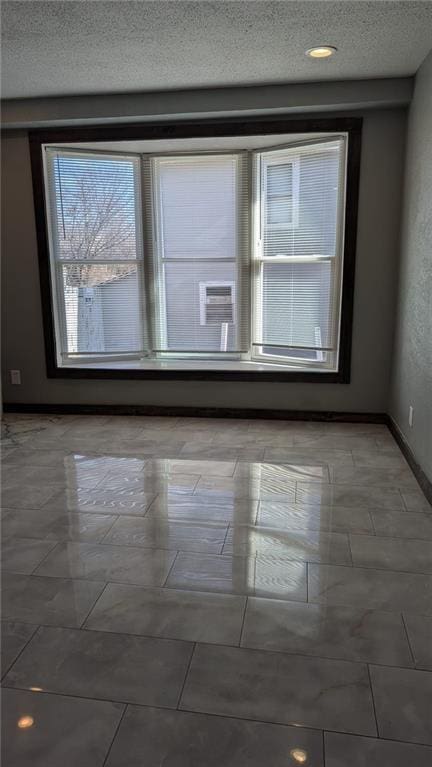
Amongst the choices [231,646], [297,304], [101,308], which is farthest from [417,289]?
[101,308]

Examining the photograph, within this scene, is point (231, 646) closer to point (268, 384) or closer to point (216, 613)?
point (216, 613)

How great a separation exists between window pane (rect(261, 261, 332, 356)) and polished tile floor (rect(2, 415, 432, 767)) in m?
1.24

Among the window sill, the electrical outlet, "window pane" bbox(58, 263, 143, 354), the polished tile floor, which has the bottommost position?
the polished tile floor

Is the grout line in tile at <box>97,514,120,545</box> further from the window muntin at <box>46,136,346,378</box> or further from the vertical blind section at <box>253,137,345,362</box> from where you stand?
the vertical blind section at <box>253,137,345,362</box>

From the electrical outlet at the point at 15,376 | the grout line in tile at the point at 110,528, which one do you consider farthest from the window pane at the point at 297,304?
the grout line in tile at the point at 110,528

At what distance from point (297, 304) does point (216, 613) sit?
2955 millimetres

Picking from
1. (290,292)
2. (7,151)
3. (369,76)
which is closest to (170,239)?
(290,292)

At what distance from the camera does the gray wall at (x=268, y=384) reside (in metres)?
4.00

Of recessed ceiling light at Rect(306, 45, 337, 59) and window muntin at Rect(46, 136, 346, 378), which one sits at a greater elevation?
recessed ceiling light at Rect(306, 45, 337, 59)

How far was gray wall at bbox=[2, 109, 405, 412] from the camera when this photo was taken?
4.00 m

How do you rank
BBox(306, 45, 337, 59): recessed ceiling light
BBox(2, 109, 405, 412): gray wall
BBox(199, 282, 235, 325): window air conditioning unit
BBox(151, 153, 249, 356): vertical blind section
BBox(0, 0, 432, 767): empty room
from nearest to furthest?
1. BBox(0, 0, 432, 767): empty room
2. BBox(306, 45, 337, 59): recessed ceiling light
3. BBox(2, 109, 405, 412): gray wall
4. BBox(151, 153, 249, 356): vertical blind section
5. BBox(199, 282, 235, 325): window air conditioning unit

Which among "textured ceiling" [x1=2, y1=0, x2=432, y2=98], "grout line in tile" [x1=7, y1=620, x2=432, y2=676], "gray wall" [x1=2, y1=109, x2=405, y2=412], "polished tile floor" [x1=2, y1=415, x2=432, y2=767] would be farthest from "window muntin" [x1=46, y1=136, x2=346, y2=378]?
"grout line in tile" [x1=7, y1=620, x2=432, y2=676]

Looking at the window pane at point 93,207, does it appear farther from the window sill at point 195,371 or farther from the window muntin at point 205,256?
the window sill at point 195,371

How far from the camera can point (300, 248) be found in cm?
434
